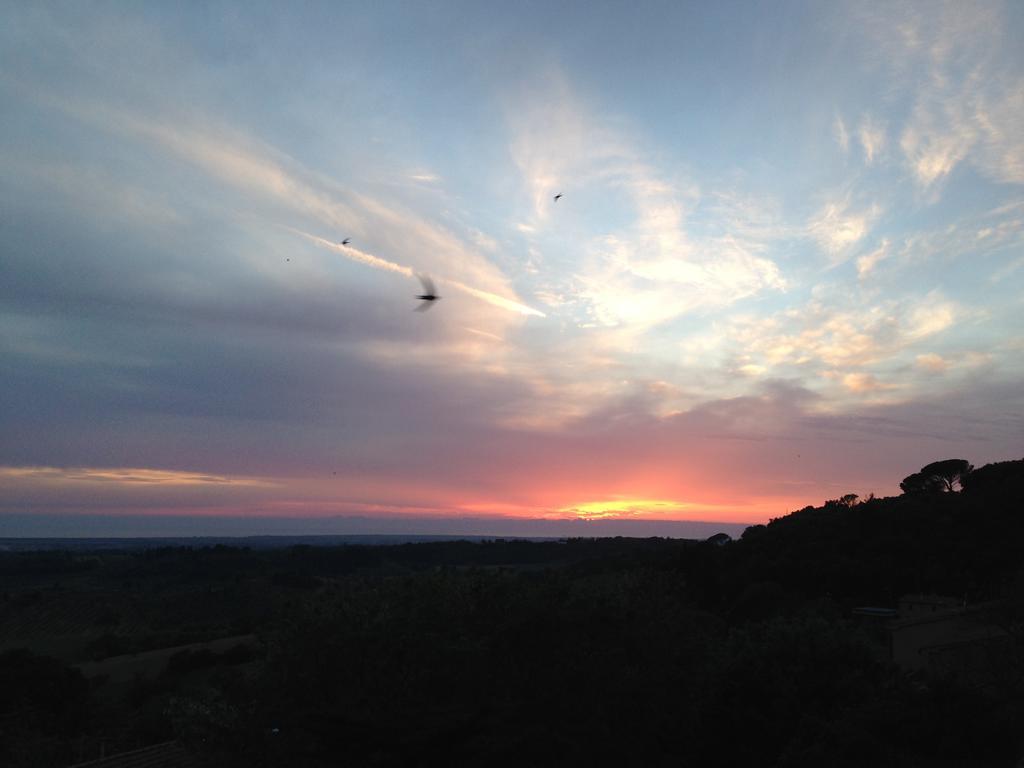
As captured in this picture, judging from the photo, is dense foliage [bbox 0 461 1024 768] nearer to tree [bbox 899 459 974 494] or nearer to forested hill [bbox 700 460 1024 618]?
forested hill [bbox 700 460 1024 618]

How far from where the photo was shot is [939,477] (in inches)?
3354

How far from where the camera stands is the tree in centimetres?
8275

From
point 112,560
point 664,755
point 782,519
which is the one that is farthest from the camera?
point 112,560

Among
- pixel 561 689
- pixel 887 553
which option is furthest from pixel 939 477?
pixel 561 689

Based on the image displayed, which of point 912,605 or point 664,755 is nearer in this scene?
point 664,755

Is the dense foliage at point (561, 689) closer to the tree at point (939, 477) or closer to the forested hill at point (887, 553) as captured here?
the forested hill at point (887, 553)

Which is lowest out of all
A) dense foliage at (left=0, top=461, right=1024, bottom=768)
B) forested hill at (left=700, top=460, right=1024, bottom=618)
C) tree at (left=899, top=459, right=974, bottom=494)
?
dense foliage at (left=0, top=461, right=1024, bottom=768)

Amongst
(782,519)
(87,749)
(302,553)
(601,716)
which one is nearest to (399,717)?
(601,716)

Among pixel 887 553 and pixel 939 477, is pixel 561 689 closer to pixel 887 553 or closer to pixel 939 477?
pixel 887 553

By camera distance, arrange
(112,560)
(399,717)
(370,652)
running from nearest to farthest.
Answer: (399,717) → (370,652) → (112,560)

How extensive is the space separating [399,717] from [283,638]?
12.1 feet

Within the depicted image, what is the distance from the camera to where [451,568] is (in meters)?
21.3

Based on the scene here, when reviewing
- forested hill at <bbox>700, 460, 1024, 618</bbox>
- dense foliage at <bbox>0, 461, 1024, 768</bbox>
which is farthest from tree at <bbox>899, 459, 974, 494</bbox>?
dense foliage at <bbox>0, 461, 1024, 768</bbox>

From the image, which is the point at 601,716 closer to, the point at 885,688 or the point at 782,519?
the point at 885,688
